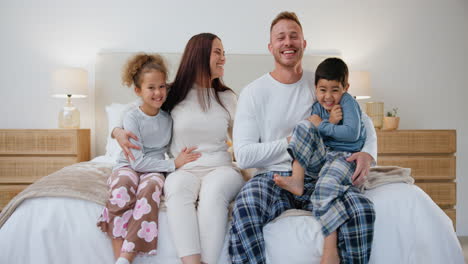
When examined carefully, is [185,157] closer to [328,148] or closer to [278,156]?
[278,156]

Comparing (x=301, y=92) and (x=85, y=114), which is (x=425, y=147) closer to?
(x=301, y=92)

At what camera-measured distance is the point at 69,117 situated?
3.30 m

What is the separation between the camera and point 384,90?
147 inches

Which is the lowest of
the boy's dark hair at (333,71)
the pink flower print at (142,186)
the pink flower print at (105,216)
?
the pink flower print at (105,216)

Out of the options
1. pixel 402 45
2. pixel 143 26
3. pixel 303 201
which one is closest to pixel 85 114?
pixel 143 26

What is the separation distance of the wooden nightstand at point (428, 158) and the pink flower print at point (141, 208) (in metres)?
2.32

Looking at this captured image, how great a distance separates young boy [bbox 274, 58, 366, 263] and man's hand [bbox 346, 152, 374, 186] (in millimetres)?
24

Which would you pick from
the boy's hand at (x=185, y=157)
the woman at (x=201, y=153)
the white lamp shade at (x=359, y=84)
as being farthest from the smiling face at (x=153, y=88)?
the white lamp shade at (x=359, y=84)

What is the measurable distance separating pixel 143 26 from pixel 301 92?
2345mm

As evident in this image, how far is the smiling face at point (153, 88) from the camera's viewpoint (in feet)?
5.59

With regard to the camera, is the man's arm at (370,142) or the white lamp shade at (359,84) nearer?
the man's arm at (370,142)

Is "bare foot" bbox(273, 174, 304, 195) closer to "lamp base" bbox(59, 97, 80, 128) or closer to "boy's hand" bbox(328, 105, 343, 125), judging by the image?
"boy's hand" bbox(328, 105, 343, 125)

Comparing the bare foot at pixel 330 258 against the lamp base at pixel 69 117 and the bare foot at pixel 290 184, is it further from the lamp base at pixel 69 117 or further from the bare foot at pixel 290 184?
the lamp base at pixel 69 117

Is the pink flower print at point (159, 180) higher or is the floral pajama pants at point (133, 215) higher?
the pink flower print at point (159, 180)
